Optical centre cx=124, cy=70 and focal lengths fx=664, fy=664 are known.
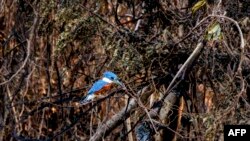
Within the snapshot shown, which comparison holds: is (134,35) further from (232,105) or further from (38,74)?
(38,74)

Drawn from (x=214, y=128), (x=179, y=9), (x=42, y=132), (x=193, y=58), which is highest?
(x=179, y=9)

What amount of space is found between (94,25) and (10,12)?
2345 millimetres

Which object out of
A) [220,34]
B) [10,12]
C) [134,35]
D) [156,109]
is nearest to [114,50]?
[134,35]

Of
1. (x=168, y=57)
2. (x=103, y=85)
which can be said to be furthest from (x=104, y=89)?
(x=168, y=57)

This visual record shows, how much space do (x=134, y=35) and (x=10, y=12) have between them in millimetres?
2382

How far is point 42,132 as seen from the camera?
5.82 m

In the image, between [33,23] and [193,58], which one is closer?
[193,58]

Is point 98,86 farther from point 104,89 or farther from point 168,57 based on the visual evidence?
point 168,57

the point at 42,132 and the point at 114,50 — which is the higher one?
the point at 114,50

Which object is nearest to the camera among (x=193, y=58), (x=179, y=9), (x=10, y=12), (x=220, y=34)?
(x=220, y=34)

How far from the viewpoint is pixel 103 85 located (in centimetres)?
340

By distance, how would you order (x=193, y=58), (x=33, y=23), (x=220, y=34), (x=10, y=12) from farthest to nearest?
1. (x=10, y=12)
2. (x=33, y=23)
3. (x=193, y=58)
4. (x=220, y=34)

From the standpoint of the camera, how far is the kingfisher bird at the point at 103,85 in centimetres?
332

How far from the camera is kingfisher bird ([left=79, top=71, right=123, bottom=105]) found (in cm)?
332
